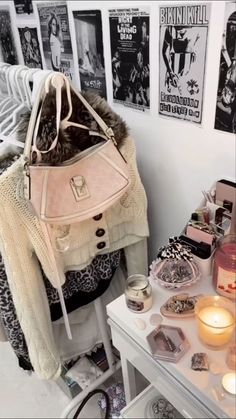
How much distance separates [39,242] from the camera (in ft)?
2.67

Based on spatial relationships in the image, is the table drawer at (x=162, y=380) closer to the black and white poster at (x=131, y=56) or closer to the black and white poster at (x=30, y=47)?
the black and white poster at (x=131, y=56)

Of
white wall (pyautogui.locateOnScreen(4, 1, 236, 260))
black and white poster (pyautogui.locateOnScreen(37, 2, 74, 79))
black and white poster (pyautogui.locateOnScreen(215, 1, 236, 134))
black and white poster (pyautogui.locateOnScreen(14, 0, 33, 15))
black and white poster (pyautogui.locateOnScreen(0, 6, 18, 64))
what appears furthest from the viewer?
black and white poster (pyautogui.locateOnScreen(0, 6, 18, 64))

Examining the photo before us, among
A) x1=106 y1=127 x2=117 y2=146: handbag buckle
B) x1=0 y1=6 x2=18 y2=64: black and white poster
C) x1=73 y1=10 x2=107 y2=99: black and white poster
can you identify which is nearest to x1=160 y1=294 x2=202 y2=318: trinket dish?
x1=106 y1=127 x2=117 y2=146: handbag buckle

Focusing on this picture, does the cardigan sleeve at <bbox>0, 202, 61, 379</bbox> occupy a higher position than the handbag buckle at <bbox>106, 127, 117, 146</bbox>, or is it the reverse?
the handbag buckle at <bbox>106, 127, 117, 146</bbox>

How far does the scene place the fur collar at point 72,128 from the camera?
0.71 meters

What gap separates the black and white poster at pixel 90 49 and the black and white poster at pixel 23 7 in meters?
0.26

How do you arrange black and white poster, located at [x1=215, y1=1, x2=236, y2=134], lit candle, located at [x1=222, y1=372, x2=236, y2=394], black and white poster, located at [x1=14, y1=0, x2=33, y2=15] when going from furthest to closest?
1. black and white poster, located at [x1=14, y1=0, x2=33, y2=15]
2. black and white poster, located at [x1=215, y1=1, x2=236, y2=134]
3. lit candle, located at [x1=222, y1=372, x2=236, y2=394]

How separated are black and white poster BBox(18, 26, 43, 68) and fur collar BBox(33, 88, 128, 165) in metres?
0.56

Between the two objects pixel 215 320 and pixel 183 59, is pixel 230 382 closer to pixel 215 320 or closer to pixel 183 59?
pixel 215 320

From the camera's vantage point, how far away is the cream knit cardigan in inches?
30.1

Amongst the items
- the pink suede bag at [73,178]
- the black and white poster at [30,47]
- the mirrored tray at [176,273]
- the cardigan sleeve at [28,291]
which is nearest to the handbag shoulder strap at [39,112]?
the pink suede bag at [73,178]

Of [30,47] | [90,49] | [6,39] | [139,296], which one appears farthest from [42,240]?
[6,39]

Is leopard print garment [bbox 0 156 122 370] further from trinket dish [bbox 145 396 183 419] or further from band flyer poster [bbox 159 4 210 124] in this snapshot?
band flyer poster [bbox 159 4 210 124]

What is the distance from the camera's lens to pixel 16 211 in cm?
77
